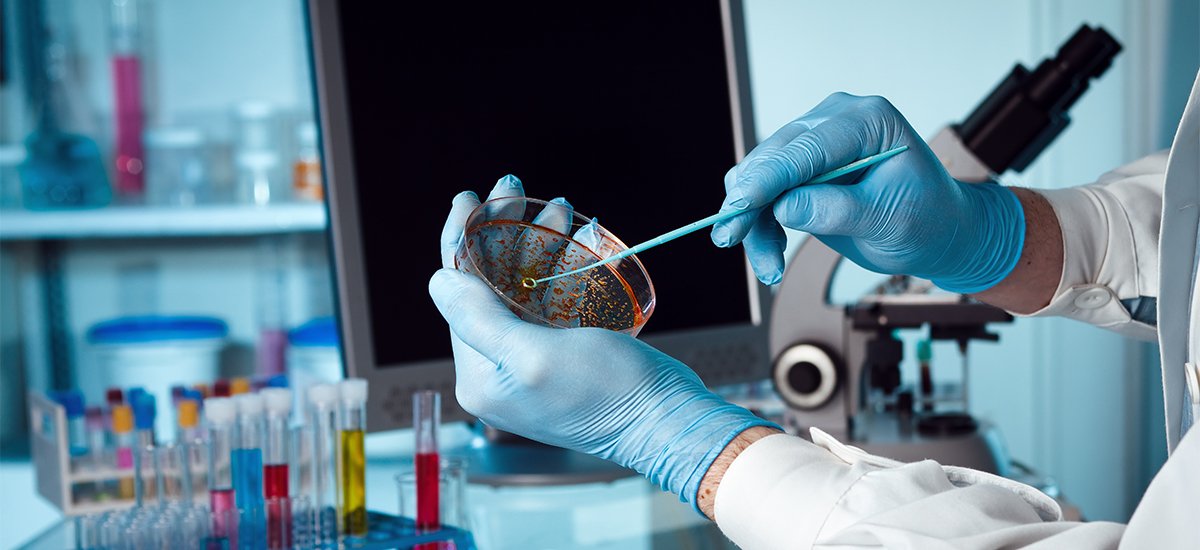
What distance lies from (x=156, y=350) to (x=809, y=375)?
1.40 metres

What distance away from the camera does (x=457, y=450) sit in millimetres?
1624

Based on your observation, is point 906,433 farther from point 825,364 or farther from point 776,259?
point 776,259

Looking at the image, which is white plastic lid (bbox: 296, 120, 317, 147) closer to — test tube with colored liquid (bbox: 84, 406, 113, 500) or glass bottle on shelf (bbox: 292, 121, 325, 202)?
glass bottle on shelf (bbox: 292, 121, 325, 202)

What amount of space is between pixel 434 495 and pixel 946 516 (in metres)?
0.60

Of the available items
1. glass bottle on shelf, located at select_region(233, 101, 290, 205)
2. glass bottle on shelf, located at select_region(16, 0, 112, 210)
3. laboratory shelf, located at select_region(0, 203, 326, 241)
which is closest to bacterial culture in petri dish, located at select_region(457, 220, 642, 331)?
laboratory shelf, located at select_region(0, 203, 326, 241)

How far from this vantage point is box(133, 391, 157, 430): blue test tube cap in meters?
1.25

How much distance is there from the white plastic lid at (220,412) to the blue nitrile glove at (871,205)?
576 millimetres

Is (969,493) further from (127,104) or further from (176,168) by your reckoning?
(127,104)

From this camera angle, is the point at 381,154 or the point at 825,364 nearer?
the point at 381,154

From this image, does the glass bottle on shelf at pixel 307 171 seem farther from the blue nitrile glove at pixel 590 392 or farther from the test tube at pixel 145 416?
the blue nitrile glove at pixel 590 392

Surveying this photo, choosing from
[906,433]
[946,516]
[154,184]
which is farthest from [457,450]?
[154,184]

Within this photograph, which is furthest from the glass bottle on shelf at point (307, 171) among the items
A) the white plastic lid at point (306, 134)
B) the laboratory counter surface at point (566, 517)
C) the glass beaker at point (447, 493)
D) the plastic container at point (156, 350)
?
the glass beaker at point (447, 493)

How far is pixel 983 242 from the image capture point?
1.02 meters

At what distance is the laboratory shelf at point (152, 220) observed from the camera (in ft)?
7.40
